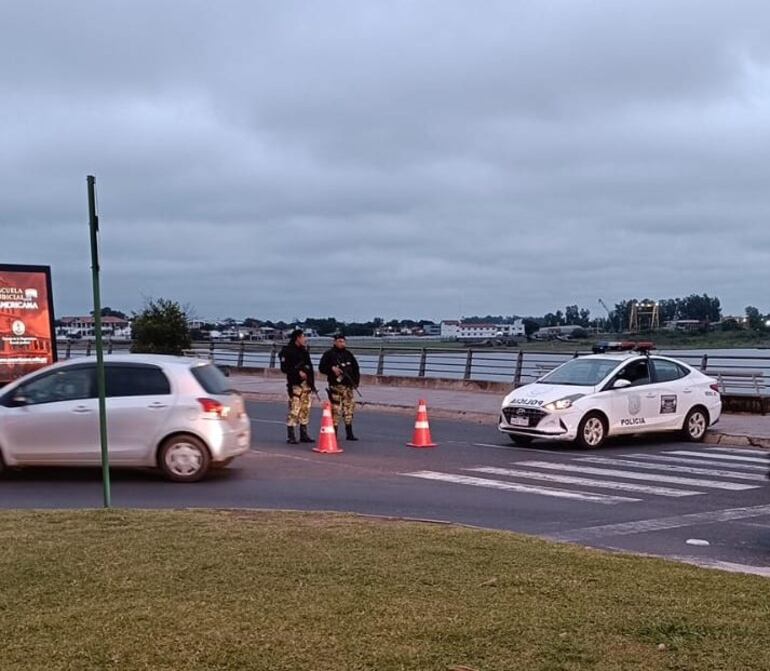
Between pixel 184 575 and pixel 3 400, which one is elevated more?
pixel 3 400

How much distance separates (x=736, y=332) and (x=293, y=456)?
16.1 meters

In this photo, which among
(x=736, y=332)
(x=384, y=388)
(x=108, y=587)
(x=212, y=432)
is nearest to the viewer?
(x=108, y=587)

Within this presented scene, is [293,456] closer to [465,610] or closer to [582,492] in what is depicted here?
[582,492]

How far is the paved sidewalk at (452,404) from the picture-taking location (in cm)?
1861

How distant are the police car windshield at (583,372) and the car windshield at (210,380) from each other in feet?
20.9

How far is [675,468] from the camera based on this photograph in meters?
14.5

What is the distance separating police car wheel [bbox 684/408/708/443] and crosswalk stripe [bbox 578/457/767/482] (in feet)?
10.6

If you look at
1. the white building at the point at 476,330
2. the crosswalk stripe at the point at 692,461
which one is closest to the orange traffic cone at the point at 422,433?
the crosswalk stripe at the point at 692,461

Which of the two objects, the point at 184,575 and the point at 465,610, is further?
the point at 184,575

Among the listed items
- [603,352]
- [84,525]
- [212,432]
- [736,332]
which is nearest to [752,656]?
[84,525]

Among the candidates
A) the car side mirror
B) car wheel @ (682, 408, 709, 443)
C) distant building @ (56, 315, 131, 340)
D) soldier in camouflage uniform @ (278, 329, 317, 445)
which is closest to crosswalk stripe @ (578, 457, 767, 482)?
car wheel @ (682, 408, 709, 443)

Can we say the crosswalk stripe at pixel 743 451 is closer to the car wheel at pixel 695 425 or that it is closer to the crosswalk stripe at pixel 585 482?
the car wheel at pixel 695 425

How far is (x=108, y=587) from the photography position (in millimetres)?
6352

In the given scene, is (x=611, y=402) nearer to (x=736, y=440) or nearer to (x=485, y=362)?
(x=736, y=440)
